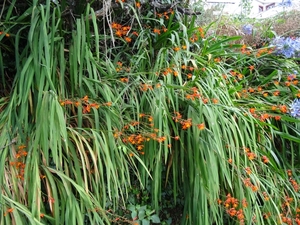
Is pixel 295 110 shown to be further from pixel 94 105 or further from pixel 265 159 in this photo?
pixel 94 105

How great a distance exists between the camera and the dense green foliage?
1312 mm

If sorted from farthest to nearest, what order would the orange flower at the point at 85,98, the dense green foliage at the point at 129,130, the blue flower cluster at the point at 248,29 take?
1. the blue flower cluster at the point at 248,29
2. the orange flower at the point at 85,98
3. the dense green foliage at the point at 129,130

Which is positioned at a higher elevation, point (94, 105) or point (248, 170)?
point (94, 105)

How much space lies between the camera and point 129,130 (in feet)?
5.00

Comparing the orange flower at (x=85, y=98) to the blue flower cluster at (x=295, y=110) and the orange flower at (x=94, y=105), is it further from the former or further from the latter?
the blue flower cluster at (x=295, y=110)

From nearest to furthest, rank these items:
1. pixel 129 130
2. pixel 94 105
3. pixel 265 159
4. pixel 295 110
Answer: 1. pixel 94 105
2. pixel 129 130
3. pixel 265 159
4. pixel 295 110

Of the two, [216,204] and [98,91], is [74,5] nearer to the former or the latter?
[98,91]

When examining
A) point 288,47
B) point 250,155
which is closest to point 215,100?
point 250,155

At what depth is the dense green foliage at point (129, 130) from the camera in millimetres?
1312

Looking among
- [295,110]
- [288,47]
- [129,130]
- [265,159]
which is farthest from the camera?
[288,47]

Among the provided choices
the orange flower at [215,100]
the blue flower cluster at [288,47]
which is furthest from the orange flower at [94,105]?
the blue flower cluster at [288,47]

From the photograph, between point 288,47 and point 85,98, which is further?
point 288,47

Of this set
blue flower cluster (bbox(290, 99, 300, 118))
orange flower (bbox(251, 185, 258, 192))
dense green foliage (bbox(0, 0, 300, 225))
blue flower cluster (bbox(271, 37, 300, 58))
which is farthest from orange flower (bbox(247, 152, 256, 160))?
blue flower cluster (bbox(271, 37, 300, 58))

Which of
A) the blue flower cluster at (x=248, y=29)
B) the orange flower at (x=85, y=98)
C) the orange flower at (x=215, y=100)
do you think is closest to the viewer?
the orange flower at (x=85, y=98)
